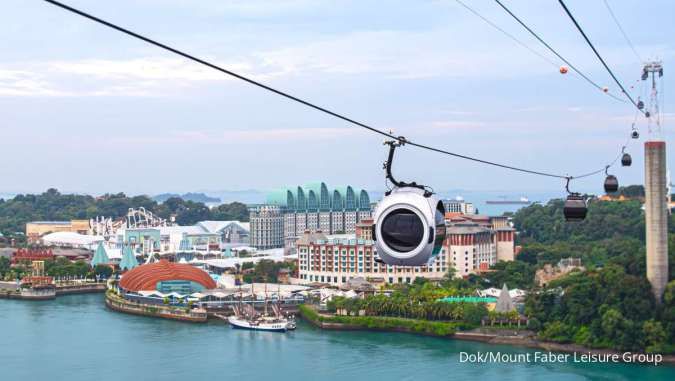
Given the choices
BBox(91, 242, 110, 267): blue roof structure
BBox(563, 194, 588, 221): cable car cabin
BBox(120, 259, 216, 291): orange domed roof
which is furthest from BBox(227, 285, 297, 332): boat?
BBox(563, 194, 588, 221): cable car cabin

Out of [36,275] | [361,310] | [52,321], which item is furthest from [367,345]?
[36,275]

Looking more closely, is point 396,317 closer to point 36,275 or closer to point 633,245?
point 633,245

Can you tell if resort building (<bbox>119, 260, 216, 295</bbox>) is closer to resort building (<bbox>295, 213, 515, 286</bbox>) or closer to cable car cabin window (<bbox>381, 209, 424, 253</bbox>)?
resort building (<bbox>295, 213, 515, 286</bbox>)

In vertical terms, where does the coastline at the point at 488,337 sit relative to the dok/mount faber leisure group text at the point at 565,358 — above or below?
above

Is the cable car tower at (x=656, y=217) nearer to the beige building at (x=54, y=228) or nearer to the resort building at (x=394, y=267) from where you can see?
the resort building at (x=394, y=267)

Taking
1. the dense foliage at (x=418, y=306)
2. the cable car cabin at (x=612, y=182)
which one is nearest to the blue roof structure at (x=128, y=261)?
the dense foliage at (x=418, y=306)

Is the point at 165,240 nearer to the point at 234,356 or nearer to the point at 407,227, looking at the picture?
the point at 234,356
